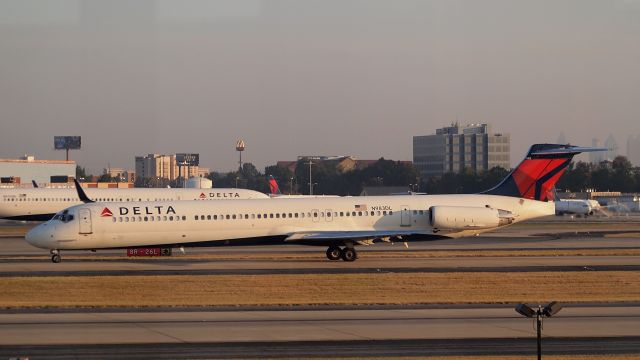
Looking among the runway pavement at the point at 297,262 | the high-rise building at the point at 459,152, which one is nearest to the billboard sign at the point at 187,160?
the high-rise building at the point at 459,152

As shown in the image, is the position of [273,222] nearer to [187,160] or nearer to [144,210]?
[144,210]

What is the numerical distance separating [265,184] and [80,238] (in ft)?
452

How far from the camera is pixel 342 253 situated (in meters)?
44.7

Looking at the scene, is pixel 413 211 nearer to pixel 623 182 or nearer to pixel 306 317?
pixel 306 317

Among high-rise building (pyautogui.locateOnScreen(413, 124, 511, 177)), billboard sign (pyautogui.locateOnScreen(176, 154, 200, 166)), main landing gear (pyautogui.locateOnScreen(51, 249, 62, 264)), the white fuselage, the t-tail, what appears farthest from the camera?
billboard sign (pyautogui.locateOnScreen(176, 154, 200, 166))

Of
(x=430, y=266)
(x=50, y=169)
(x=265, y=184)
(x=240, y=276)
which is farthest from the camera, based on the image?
(x=265, y=184)

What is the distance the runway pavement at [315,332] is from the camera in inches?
838

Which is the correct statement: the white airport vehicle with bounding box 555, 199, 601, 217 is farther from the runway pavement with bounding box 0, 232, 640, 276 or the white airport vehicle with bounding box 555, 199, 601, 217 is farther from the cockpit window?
the cockpit window

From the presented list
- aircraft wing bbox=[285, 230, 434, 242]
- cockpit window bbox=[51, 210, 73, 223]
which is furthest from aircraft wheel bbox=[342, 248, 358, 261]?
cockpit window bbox=[51, 210, 73, 223]

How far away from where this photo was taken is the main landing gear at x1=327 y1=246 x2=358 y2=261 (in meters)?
44.5

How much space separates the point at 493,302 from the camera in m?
29.5

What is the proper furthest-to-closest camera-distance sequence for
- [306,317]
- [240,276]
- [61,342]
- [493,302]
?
[240,276]
[493,302]
[306,317]
[61,342]

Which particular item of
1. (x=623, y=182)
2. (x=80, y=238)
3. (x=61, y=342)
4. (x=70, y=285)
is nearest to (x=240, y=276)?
(x=70, y=285)

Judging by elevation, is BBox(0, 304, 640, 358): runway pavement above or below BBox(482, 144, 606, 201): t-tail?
below
